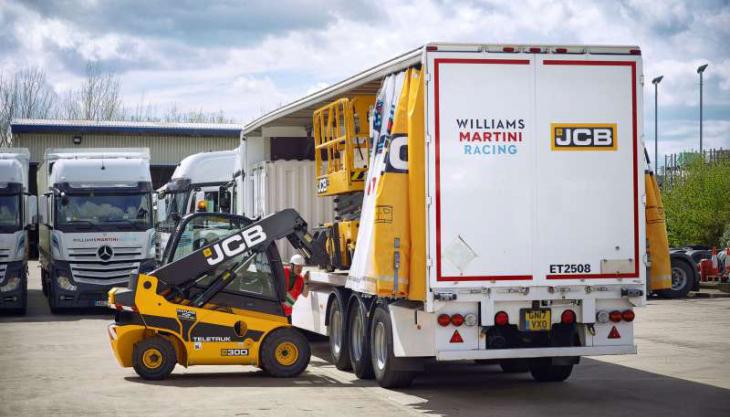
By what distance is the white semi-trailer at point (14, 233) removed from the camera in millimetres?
25094

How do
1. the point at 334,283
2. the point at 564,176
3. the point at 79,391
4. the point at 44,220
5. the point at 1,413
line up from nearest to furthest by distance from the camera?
the point at 1,413, the point at 564,176, the point at 79,391, the point at 334,283, the point at 44,220

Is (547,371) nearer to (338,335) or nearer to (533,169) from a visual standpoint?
(338,335)

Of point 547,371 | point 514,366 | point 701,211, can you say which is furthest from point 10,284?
point 701,211

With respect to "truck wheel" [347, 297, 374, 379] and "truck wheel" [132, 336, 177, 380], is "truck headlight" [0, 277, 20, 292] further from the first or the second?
"truck wheel" [347, 297, 374, 379]

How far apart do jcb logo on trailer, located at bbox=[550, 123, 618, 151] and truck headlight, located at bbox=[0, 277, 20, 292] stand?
15.9 meters

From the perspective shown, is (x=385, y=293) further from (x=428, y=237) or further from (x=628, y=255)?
(x=628, y=255)

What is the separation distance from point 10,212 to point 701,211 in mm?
22685

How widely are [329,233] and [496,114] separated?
13.9 feet

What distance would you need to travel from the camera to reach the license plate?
486 inches

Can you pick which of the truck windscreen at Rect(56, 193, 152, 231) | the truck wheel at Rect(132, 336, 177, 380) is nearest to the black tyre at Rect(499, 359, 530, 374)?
the truck wheel at Rect(132, 336, 177, 380)

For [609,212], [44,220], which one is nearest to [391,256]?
[609,212]

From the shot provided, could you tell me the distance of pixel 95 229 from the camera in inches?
1005

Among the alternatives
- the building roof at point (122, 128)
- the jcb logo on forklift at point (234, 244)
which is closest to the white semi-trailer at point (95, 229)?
the jcb logo on forklift at point (234, 244)

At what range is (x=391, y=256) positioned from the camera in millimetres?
12172
